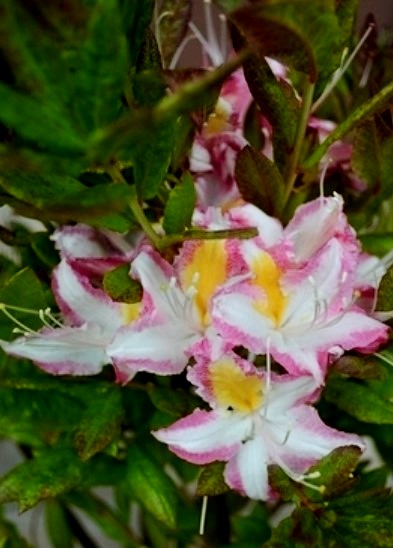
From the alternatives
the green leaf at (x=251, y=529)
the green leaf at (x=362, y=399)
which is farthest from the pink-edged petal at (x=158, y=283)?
the green leaf at (x=251, y=529)

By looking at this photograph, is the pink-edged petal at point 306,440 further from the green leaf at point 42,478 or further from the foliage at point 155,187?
the green leaf at point 42,478

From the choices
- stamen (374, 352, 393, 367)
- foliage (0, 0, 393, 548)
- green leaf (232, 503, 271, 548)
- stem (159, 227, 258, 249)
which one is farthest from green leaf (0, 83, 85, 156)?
green leaf (232, 503, 271, 548)

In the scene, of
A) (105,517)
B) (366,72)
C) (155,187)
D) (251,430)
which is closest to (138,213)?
(155,187)

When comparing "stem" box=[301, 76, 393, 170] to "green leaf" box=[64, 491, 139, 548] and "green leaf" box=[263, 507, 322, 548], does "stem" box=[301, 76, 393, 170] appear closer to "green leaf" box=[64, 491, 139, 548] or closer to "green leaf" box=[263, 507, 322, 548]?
"green leaf" box=[263, 507, 322, 548]

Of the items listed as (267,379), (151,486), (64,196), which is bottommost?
(151,486)

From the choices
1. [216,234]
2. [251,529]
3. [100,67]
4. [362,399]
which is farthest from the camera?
[251,529]

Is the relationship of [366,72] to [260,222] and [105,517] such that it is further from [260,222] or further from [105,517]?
[105,517]
